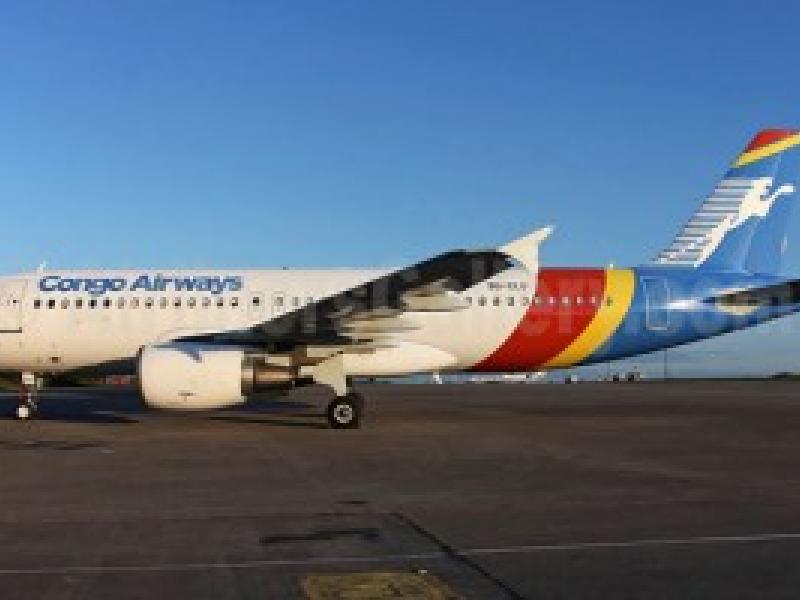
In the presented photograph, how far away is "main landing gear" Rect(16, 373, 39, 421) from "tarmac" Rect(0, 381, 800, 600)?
10.4ft

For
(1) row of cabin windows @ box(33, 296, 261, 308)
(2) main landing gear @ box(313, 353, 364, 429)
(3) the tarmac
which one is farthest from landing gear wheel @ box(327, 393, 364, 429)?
(1) row of cabin windows @ box(33, 296, 261, 308)

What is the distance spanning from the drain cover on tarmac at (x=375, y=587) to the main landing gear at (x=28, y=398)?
679 inches

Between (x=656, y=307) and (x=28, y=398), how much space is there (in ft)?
49.3

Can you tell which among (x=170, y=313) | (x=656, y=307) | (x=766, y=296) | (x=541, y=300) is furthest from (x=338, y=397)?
(x=766, y=296)

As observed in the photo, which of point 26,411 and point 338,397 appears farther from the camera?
point 26,411

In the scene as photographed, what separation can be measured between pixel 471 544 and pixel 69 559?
317cm

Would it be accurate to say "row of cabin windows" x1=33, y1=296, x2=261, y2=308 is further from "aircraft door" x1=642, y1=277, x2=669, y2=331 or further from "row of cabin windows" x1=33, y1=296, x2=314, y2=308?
"aircraft door" x1=642, y1=277, x2=669, y2=331

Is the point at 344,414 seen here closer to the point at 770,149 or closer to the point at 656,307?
the point at 656,307

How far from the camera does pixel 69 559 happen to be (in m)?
6.99

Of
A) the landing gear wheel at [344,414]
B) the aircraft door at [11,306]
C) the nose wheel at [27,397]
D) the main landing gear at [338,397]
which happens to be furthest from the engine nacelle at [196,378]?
Result: the nose wheel at [27,397]

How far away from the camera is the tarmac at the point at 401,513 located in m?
6.21

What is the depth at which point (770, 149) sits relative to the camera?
22.5 meters

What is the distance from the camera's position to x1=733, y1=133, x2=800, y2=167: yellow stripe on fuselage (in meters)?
22.4

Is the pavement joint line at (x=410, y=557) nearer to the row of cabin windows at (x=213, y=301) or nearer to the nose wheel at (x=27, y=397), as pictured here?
the row of cabin windows at (x=213, y=301)
